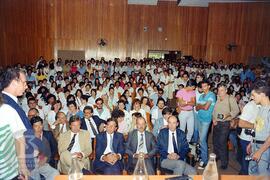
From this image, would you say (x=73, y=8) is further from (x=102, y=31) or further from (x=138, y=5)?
(x=138, y=5)

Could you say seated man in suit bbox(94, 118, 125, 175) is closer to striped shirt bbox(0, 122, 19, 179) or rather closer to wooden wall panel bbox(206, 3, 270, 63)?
striped shirt bbox(0, 122, 19, 179)

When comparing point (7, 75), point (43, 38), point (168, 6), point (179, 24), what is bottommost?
point (7, 75)

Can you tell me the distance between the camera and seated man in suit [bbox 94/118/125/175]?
436 centimetres

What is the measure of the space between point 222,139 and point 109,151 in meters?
2.25

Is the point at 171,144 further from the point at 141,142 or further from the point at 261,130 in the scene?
the point at 261,130

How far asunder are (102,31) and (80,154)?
12.0m

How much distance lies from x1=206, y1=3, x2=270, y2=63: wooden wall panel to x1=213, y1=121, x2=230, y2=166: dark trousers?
11098 mm

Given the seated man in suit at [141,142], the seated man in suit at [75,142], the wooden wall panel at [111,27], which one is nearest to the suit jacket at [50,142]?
the seated man in suit at [75,142]

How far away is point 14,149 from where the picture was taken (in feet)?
8.52

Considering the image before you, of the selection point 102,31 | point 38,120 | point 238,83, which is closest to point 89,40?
point 102,31

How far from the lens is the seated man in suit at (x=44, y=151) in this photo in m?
4.07

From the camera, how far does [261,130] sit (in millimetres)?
3520

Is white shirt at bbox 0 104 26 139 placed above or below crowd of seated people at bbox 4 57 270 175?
above

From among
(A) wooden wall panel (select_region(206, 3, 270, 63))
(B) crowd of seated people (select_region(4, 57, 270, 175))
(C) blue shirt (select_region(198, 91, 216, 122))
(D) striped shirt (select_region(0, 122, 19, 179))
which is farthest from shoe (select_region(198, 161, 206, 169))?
(A) wooden wall panel (select_region(206, 3, 270, 63))
